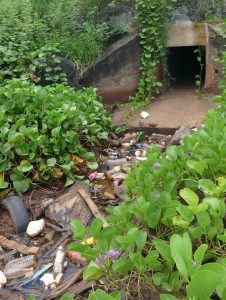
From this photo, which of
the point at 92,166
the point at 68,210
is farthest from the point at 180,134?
the point at 68,210

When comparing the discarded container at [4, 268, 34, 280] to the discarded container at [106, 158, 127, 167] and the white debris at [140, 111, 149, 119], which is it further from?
the white debris at [140, 111, 149, 119]

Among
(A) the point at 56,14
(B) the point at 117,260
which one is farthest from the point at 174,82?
(B) the point at 117,260

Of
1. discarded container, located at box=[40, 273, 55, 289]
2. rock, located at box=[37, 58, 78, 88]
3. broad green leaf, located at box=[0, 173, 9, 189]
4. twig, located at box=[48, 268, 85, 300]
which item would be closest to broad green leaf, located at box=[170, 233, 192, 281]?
twig, located at box=[48, 268, 85, 300]

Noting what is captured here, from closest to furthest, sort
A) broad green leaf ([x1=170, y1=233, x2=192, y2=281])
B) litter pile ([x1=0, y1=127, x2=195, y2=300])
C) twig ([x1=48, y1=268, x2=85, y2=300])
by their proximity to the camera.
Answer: broad green leaf ([x1=170, y1=233, x2=192, y2=281]) → twig ([x1=48, y1=268, x2=85, y2=300]) → litter pile ([x1=0, y1=127, x2=195, y2=300])

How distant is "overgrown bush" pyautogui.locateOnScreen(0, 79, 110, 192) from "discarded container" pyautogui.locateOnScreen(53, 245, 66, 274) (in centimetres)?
86

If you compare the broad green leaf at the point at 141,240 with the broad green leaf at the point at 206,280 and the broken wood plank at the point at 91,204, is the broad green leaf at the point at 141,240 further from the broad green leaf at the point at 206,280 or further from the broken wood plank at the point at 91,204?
the broken wood plank at the point at 91,204

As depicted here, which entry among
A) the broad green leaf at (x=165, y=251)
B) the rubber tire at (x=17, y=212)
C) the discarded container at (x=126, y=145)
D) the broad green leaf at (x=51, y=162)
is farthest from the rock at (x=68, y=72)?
the broad green leaf at (x=165, y=251)

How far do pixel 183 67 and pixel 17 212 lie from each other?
6414mm

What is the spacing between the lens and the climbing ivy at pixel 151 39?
679 cm

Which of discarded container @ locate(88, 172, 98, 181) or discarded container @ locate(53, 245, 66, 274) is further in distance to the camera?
discarded container @ locate(88, 172, 98, 181)

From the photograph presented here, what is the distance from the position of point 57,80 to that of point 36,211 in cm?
284

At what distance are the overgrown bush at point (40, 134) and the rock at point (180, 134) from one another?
0.97 meters

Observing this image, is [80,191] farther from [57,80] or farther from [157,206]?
[57,80]

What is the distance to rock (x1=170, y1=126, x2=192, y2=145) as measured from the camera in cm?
521
